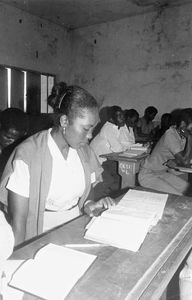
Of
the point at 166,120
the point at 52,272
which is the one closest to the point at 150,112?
the point at 166,120

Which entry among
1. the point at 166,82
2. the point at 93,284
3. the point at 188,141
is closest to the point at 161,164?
the point at 188,141

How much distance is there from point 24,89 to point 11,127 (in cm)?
526

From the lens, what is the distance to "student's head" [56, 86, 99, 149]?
1.54m

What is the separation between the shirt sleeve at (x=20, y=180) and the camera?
148 cm

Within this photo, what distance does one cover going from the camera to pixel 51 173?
1567 mm

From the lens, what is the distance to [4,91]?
6.50 meters

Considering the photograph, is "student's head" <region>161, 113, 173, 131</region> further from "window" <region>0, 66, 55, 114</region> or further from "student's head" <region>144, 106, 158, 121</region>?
"window" <region>0, 66, 55, 114</region>

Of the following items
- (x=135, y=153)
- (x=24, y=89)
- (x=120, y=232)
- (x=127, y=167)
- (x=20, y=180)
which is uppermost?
(x=24, y=89)

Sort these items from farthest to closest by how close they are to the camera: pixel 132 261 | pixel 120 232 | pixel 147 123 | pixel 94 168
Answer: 1. pixel 147 123
2. pixel 94 168
3. pixel 120 232
4. pixel 132 261

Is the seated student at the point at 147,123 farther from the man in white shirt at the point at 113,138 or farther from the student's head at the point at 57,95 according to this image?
Answer: the student's head at the point at 57,95

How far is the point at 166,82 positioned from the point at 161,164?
13.1 feet

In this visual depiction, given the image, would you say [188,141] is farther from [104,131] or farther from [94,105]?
[94,105]

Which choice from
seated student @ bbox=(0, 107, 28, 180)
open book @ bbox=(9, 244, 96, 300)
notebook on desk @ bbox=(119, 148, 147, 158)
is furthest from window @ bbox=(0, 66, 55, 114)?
open book @ bbox=(9, 244, 96, 300)

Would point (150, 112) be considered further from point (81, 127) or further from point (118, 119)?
point (81, 127)
